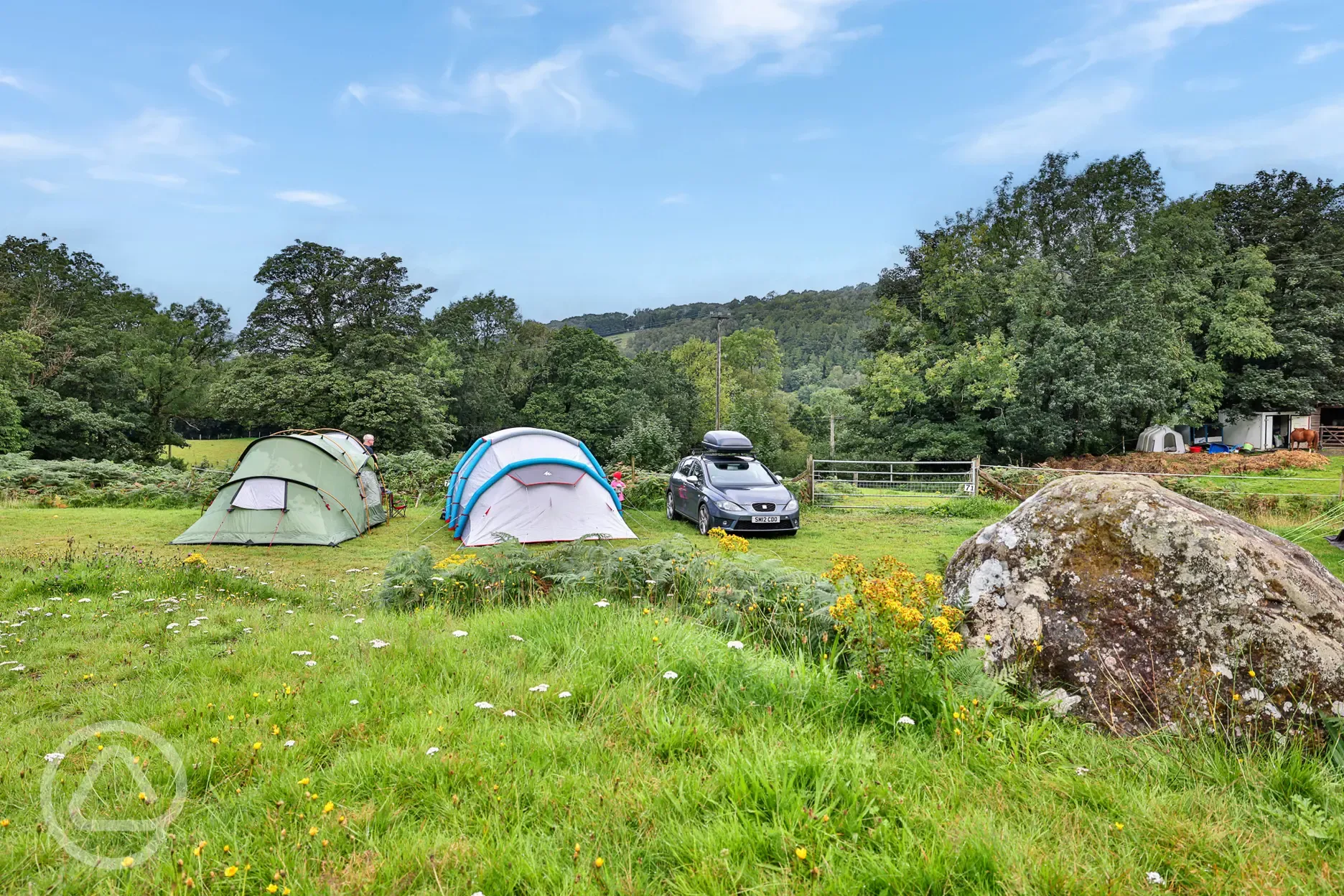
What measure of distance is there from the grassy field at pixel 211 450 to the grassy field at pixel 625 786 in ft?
129

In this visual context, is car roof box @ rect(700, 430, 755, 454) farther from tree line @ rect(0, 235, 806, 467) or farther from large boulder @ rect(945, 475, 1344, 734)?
tree line @ rect(0, 235, 806, 467)

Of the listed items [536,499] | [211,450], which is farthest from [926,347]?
[211,450]

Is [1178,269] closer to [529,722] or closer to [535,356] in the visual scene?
[535,356]

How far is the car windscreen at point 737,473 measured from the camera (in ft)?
44.4

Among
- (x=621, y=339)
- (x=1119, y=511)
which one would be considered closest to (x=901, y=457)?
(x=1119, y=511)

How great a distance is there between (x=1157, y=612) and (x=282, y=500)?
12.5 metres

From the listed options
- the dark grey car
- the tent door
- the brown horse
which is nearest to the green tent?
the tent door

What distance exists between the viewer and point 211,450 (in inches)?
1777

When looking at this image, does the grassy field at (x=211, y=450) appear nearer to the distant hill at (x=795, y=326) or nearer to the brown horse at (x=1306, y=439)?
the distant hill at (x=795, y=326)

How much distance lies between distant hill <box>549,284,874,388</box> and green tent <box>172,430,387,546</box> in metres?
62.1

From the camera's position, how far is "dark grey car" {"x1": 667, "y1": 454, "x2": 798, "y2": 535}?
12656 millimetres

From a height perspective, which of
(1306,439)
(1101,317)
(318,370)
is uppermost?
(1101,317)

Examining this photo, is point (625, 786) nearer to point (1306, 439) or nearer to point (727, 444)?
point (727, 444)

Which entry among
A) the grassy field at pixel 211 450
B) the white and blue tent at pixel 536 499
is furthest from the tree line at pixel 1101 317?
the grassy field at pixel 211 450
